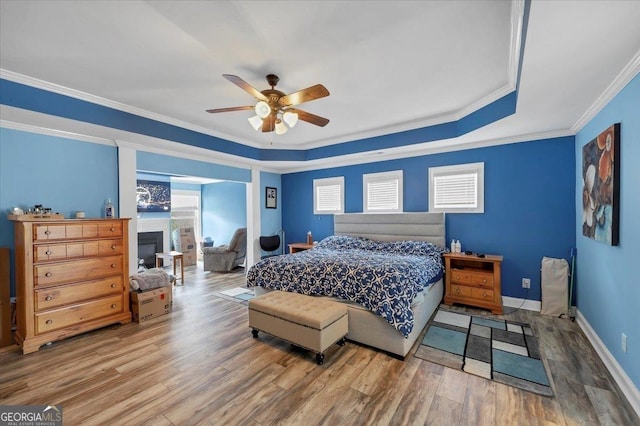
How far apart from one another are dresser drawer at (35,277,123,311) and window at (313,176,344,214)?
3923 millimetres

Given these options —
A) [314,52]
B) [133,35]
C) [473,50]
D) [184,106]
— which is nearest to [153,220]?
[184,106]

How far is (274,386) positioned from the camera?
228 centimetres

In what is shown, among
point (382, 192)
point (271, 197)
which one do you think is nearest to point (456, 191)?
point (382, 192)

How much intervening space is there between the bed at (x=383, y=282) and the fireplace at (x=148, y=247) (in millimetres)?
4213

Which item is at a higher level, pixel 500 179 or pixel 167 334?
pixel 500 179

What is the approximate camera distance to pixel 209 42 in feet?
7.00

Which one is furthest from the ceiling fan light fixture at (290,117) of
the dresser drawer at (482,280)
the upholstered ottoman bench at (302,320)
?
the dresser drawer at (482,280)

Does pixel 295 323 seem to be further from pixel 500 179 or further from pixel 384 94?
pixel 500 179

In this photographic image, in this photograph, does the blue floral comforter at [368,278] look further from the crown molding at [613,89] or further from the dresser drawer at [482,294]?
the crown molding at [613,89]

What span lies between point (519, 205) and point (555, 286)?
118 cm

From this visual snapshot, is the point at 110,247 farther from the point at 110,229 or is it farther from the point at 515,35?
the point at 515,35

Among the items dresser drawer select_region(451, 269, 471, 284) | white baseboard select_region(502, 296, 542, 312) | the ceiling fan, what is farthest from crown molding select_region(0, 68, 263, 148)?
white baseboard select_region(502, 296, 542, 312)

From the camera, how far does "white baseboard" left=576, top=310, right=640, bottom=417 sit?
6.43 ft

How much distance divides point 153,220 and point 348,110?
6.01 meters
